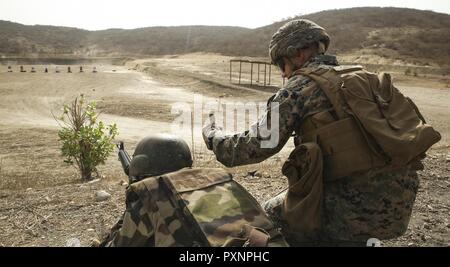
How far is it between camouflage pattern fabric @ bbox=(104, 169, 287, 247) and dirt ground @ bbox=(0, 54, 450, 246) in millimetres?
1685

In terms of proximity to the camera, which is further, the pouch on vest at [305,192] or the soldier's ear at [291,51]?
the soldier's ear at [291,51]

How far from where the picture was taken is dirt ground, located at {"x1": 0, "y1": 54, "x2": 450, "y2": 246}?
13.4 ft

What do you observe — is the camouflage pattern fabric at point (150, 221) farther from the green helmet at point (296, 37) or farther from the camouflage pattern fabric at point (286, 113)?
the green helmet at point (296, 37)

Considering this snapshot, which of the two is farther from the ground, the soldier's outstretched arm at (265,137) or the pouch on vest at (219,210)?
the soldier's outstretched arm at (265,137)

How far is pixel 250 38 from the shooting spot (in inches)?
2221

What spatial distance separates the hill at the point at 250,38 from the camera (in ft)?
127

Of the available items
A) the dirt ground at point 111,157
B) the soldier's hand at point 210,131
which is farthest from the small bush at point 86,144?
the soldier's hand at point 210,131

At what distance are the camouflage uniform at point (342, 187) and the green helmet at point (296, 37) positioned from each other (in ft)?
0.46

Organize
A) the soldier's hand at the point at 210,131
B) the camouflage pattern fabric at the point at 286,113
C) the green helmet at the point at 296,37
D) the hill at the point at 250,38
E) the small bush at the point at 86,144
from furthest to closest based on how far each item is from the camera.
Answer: the hill at the point at 250,38 < the small bush at the point at 86,144 < the soldier's hand at the point at 210,131 < the green helmet at the point at 296,37 < the camouflage pattern fabric at the point at 286,113

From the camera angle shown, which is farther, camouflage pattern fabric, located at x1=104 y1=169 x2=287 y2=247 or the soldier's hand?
the soldier's hand

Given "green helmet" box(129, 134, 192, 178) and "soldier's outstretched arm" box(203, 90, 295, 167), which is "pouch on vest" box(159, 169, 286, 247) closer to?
"soldier's outstretched arm" box(203, 90, 295, 167)

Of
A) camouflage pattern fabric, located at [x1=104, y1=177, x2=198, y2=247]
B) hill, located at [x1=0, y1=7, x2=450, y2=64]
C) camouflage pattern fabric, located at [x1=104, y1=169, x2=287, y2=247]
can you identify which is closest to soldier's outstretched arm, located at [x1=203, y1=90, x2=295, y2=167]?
camouflage pattern fabric, located at [x1=104, y1=169, x2=287, y2=247]
